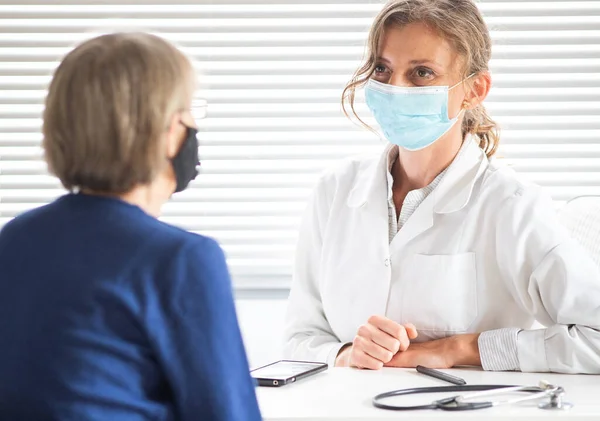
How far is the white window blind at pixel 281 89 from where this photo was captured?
244cm

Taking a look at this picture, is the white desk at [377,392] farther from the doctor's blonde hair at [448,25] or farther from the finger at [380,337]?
the doctor's blonde hair at [448,25]

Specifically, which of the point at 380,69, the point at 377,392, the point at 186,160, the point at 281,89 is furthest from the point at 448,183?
the point at 186,160

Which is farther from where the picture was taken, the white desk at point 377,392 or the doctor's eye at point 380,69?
the doctor's eye at point 380,69

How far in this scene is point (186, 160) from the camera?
1.05 metres

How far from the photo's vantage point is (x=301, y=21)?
2.44 meters

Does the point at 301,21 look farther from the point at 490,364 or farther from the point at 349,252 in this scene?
the point at 490,364

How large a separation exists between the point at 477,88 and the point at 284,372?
2.65ft

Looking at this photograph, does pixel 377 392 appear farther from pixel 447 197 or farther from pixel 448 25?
pixel 448 25

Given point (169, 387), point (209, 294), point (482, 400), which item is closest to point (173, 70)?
point (209, 294)

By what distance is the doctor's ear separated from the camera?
192cm

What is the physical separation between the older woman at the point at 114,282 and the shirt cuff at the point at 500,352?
2.82 feet

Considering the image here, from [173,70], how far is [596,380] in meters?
1.10

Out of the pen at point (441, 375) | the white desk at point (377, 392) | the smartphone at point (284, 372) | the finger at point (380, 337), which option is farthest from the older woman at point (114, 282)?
the finger at point (380, 337)

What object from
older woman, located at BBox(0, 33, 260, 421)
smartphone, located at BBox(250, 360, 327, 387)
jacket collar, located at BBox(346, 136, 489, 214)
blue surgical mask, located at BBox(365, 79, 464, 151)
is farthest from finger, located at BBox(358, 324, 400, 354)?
older woman, located at BBox(0, 33, 260, 421)
